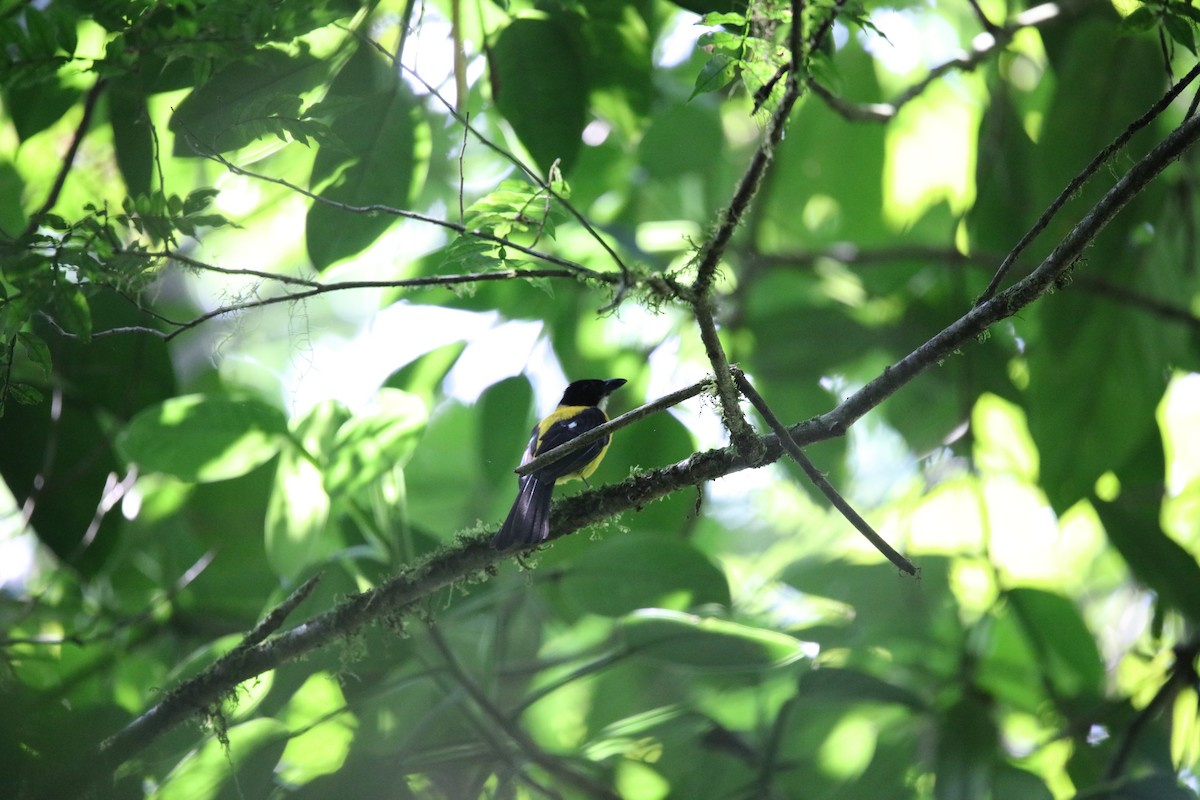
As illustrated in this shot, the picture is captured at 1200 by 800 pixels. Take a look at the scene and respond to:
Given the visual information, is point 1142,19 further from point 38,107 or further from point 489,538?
point 38,107

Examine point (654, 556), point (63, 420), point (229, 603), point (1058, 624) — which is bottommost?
point (1058, 624)

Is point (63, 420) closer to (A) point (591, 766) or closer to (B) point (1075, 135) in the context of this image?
(A) point (591, 766)

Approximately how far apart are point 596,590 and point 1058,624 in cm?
204

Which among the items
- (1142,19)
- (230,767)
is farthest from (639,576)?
(1142,19)

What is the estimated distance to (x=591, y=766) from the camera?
308 cm

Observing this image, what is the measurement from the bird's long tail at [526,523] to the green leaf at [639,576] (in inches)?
13.2

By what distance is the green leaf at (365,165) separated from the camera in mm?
2598

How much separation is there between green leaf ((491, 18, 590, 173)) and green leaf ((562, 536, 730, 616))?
3.94 feet

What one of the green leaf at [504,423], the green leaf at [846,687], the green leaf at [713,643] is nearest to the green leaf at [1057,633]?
the green leaf at [846,687]

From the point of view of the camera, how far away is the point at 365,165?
2.71 m

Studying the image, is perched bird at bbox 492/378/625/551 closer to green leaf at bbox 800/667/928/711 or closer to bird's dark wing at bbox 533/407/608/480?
bird's dark wing at bbox 533/407/608/480

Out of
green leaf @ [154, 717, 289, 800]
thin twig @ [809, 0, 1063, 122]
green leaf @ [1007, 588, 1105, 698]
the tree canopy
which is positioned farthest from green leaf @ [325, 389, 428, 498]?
green leaf @ [1007, 588, 1105, 698]

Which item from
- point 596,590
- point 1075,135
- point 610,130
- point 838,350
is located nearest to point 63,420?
point 596,590

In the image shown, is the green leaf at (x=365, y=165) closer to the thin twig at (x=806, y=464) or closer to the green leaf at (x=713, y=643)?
the thin twig at (x=806, y=464)
